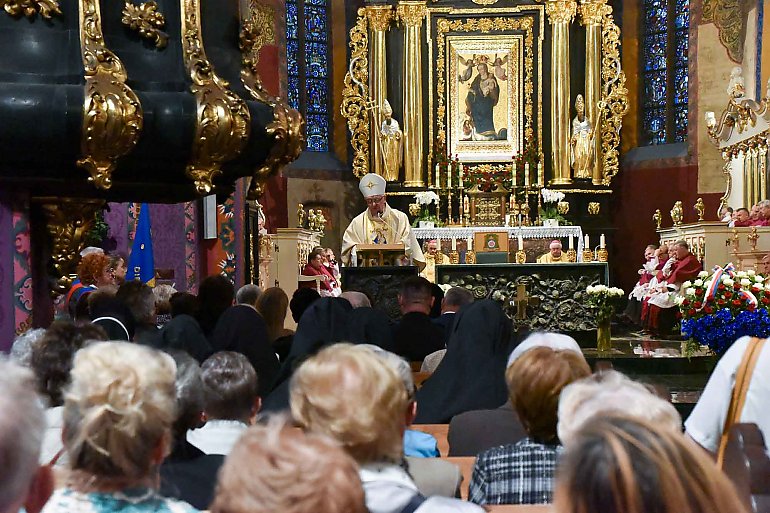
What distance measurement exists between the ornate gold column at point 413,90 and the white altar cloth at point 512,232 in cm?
135

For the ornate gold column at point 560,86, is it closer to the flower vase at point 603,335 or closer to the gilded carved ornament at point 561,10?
the gilded carved ornament at point 561,10

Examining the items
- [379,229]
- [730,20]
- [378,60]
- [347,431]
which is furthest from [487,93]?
[347,431]

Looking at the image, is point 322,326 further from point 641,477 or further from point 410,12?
point 410,12

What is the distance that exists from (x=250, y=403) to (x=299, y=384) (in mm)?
1341

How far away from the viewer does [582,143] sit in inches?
843

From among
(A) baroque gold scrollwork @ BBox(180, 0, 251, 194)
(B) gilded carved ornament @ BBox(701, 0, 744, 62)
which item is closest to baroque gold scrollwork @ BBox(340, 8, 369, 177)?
(B) gilded carved ornament @ BBox(701, 0, 744, 62)

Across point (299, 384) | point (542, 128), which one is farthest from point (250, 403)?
point (542, 128)

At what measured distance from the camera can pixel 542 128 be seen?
71.4 feet

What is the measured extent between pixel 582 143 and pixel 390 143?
3.59 metres

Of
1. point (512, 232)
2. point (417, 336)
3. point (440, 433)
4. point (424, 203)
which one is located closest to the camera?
point (440, 433)

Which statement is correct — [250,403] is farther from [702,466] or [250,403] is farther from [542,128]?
[542,128]

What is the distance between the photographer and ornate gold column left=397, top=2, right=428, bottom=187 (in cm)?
2148

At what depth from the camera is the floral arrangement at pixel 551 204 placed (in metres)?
21.0

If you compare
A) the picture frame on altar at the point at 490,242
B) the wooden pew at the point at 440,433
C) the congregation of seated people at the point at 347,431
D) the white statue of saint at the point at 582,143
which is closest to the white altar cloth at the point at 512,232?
the picture frame on altar at the point at 490,242
